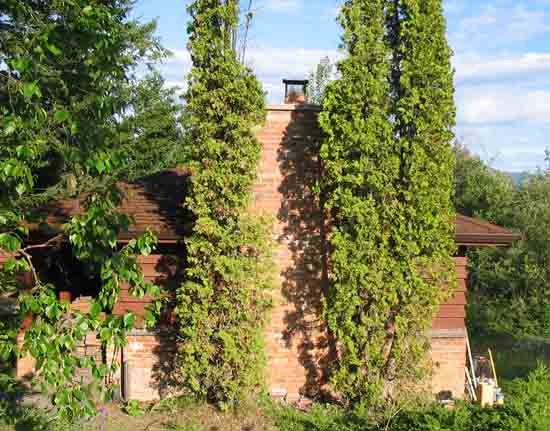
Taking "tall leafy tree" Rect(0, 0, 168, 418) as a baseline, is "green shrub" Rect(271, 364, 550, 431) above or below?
below

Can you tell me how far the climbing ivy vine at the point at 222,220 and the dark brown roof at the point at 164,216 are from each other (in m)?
1.03

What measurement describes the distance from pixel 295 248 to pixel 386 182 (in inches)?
75.3

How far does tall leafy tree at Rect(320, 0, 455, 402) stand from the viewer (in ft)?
29.4

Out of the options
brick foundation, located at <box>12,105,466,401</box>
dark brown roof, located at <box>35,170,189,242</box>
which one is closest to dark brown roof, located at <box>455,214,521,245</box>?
brick foundation, located at <box>12,105,466,401</box>

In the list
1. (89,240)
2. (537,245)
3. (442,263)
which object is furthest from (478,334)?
(89,240)

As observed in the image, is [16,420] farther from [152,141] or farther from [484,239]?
[152,141]

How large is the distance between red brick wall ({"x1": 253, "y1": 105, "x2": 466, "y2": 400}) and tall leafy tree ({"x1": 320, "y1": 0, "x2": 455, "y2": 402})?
0.75m

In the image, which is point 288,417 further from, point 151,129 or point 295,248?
point 151,129

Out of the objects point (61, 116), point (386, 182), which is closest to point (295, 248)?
point (386, 182)

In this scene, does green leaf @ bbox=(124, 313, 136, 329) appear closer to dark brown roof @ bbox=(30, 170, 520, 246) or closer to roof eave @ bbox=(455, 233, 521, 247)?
dark brown roof @ bbox=(30, 170, 520, 246)

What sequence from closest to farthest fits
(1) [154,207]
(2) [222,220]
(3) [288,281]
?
1. (2) [222,220]
2. (3) [288,281]
3. (1) [154,207]

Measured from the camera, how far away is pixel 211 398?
930cm

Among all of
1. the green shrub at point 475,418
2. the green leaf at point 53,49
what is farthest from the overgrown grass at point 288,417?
the green leaf at point 53,49

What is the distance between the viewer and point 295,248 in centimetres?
997
